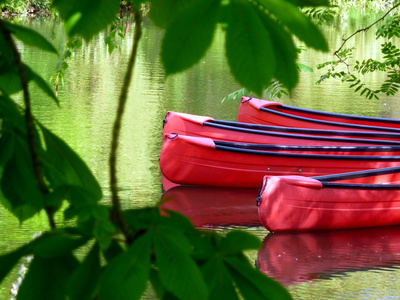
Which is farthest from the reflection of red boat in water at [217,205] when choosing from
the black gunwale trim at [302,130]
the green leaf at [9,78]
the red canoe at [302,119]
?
the green leaf at [9,78]

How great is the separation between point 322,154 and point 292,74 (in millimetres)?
7986

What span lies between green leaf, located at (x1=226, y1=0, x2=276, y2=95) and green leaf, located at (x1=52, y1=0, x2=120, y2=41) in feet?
0.46

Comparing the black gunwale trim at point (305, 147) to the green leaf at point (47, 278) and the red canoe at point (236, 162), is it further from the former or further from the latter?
the green leaf at point (47, 278)

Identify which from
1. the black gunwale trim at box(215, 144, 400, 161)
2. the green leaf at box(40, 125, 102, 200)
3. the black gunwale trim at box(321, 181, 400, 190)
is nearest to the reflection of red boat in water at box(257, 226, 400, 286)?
the black gunwale trim at box(321, 181, 400, 190)

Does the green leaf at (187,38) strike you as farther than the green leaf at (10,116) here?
No

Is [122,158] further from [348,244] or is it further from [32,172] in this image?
[32,172]

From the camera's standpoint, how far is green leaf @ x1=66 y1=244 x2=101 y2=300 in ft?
2.43

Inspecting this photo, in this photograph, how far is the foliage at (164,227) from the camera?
0.67 metres

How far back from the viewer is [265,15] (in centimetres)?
68

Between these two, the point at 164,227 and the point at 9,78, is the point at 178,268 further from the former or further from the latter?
the point at 9,78

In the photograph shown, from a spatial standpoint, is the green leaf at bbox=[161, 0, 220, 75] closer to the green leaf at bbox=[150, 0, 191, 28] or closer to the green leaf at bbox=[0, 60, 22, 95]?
the green leaf at bbox=[150, 0, 191, 28]

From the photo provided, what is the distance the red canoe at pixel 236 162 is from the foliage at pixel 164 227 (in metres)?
7.39

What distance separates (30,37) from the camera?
0.89m

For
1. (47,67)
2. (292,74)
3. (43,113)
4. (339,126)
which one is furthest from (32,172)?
(47,67)
